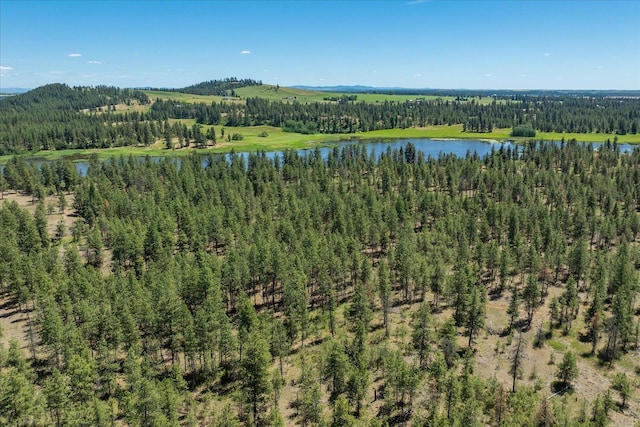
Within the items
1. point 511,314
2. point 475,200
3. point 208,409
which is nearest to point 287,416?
point 208,409

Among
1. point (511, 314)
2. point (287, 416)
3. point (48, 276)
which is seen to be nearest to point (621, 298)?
point (511, 314)

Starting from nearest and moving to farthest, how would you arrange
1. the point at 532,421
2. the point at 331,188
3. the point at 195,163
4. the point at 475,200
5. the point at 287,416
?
the point at 532,421, the point at 287,416, the point at 475,200, the point at 331,188, the point at 195,163

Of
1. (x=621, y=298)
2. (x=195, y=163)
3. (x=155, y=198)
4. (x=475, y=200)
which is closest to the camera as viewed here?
(x=621, y=298)

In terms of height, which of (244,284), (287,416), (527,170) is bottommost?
(287,416)

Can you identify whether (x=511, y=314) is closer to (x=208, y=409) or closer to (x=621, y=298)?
(x=621, y=298)

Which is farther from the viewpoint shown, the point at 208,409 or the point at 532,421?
the point at 208,409

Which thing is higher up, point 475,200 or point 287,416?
point 475,200
